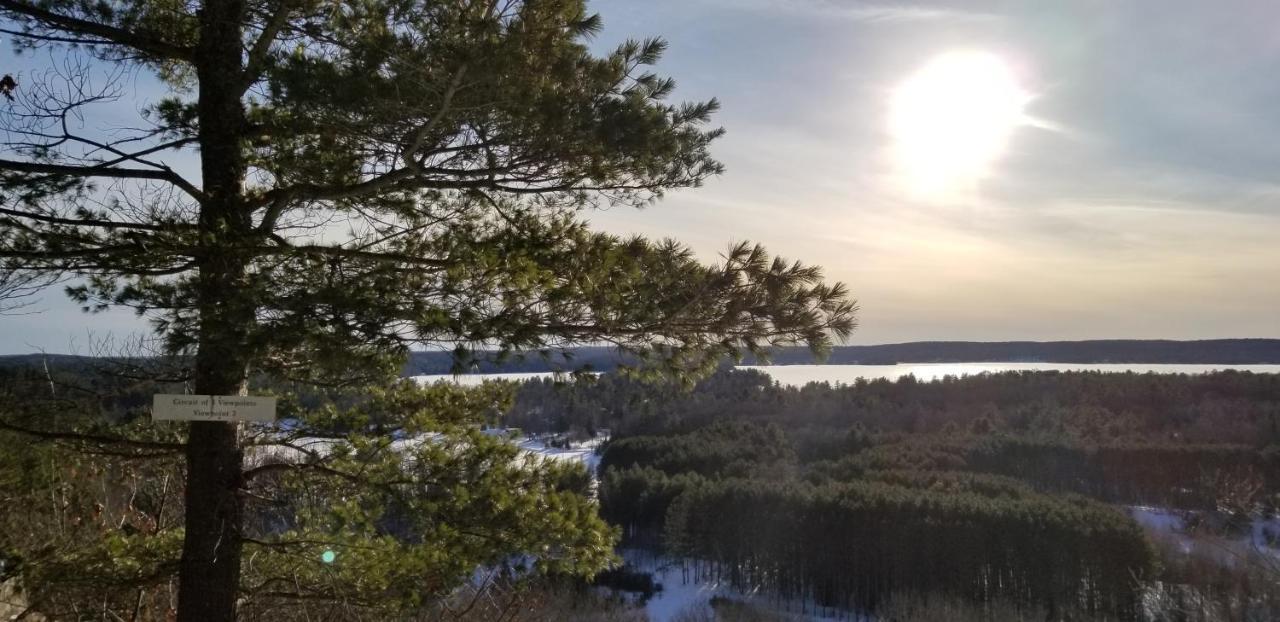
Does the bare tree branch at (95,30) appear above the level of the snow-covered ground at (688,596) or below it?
above

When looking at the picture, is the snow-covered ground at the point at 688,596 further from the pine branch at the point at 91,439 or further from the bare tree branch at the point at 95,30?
the bare tree branch at the point at 95,30

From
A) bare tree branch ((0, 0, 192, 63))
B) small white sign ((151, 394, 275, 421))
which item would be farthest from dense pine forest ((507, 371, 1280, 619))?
bare tree branch ((0, 0, 192, 63))

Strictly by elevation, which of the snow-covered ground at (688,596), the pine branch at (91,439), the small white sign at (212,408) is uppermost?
the small white sign at (212,408)

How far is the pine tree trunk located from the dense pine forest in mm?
1994

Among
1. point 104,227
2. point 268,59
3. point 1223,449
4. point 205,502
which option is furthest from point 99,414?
point 1223,449

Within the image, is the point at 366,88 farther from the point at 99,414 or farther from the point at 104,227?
the point at 99,414

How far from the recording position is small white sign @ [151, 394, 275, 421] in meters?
4.04

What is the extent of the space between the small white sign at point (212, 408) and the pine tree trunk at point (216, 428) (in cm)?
17

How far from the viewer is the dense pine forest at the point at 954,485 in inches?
1207

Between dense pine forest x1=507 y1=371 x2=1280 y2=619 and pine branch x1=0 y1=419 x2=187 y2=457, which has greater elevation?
pine branch x1=0 y1=419 x2=187 y2=457

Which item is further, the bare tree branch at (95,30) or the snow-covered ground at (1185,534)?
the snow-covered ground at (1185,534)

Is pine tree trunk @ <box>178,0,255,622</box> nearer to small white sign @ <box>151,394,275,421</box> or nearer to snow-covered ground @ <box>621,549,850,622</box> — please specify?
small white sign @ <box>151,394,275,421</box>

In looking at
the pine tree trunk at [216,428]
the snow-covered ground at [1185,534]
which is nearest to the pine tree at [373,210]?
the pine tree trunk at [216,428]

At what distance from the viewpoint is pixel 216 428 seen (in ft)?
15.3
